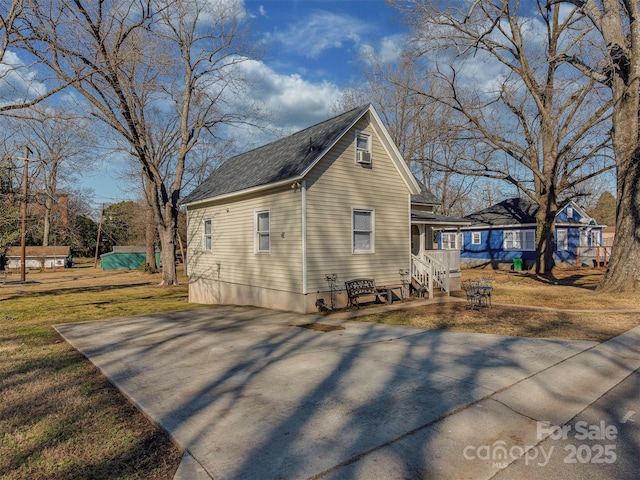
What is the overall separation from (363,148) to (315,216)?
3.27 meters

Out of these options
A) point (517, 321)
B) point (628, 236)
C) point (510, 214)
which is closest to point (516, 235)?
point (510, 214)

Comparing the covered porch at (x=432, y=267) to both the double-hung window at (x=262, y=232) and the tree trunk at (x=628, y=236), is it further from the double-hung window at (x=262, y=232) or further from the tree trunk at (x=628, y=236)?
the double-hung window at (x=262, y=232)

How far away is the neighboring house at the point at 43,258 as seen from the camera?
47188 mm

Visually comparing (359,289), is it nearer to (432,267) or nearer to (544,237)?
(432,267)

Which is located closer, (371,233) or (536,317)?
(536,317)

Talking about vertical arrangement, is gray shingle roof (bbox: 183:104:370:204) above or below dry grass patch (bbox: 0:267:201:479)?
above

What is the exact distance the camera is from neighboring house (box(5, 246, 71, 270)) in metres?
47.2

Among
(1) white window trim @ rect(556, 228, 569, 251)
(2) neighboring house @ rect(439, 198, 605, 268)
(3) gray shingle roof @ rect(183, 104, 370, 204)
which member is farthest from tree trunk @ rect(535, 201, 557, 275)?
(3) gray shingle roof @ rect(183, 104, 370, 204)

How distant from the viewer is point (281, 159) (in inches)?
550

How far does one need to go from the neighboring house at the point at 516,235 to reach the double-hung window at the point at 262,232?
20.9 m

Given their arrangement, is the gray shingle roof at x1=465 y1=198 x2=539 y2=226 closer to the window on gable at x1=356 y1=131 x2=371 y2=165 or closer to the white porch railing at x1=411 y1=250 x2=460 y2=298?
the white porch railing at x1=411 y1=250 x2=460 y2=298

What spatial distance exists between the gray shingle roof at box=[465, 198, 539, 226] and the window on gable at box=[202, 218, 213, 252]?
1944 cm

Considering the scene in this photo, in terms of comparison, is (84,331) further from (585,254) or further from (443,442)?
(585,254)

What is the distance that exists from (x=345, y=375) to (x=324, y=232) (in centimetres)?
680
